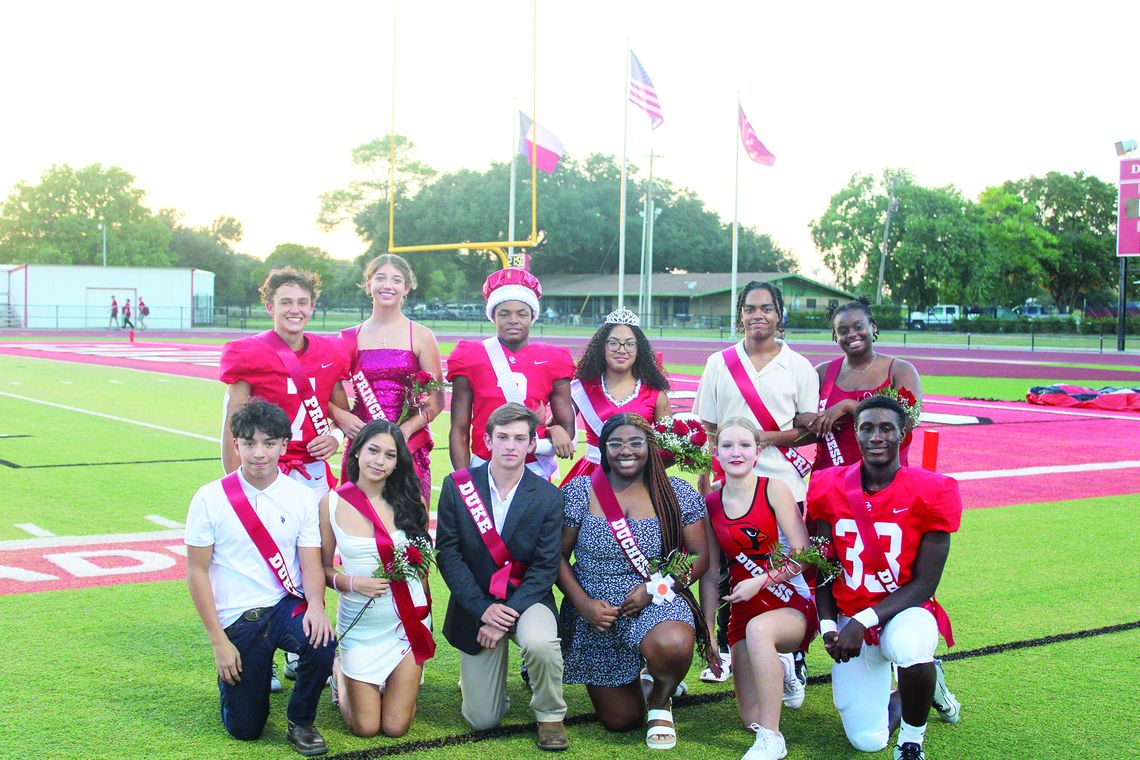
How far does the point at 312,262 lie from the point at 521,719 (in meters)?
80.1

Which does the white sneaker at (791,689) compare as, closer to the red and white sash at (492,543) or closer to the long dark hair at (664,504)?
the long dark hair at (664,504)

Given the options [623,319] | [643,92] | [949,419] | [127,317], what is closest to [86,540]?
[623,319]

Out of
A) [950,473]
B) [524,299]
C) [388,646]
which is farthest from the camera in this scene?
[950,473]

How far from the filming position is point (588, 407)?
537 centimetres

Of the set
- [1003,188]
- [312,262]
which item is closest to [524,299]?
[312,262]

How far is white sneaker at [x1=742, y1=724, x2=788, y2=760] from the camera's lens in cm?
412

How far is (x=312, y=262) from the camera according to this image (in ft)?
269

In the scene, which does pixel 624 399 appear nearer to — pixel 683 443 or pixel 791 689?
pixel 683 443

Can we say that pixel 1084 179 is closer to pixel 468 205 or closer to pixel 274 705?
pixel 468 205

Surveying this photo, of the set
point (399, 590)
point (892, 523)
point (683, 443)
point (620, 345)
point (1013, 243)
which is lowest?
point (399, 590)

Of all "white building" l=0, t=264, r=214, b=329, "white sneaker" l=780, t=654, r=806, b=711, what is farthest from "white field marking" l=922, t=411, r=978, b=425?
"white building" l=0, t=264, r=214, b=329

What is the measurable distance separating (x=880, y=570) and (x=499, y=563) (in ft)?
4.92

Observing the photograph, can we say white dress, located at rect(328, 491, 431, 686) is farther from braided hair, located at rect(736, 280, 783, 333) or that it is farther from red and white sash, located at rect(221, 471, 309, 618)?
braided hair, located at rect(736, 280, 783, 333)

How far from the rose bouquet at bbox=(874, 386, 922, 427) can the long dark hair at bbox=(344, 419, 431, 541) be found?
2.17m
